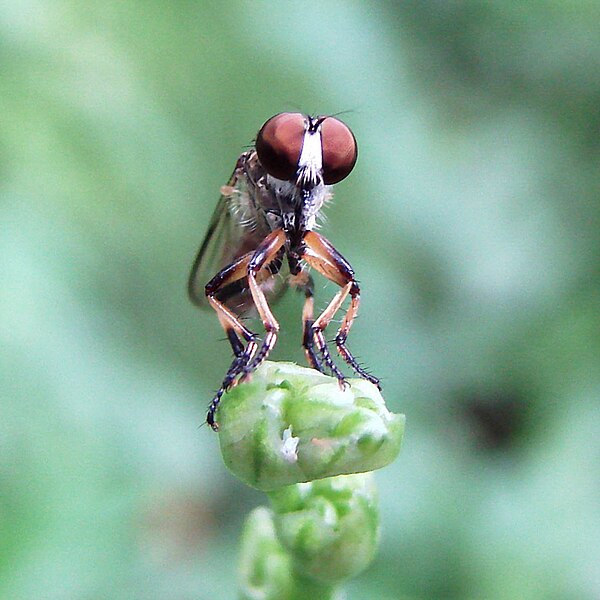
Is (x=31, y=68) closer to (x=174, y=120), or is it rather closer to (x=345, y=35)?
(x=174, y=120)

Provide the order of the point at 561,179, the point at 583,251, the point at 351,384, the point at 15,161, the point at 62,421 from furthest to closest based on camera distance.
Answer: the point at 561,179
the point at 583,251
the point at 15,161
the point at 62,421
the point at 351,384

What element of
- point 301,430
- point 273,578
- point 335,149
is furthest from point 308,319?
point 301,430

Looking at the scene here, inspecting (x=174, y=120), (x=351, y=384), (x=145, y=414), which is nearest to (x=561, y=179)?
(x=174, y=120)

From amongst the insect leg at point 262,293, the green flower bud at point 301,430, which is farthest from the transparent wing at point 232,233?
the green flower bud at point 301,430

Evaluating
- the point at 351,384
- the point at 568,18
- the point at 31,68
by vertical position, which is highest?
the point at 568,18

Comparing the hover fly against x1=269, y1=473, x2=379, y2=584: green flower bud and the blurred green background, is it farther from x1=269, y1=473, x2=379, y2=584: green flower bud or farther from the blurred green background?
the blurred green background

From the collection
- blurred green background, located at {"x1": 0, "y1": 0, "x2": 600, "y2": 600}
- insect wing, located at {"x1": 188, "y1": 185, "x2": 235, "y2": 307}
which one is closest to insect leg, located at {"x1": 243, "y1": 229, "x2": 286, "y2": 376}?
insect wing, located at {"x1": 188, "y1": 185, "x2": 235, "y2": 307}

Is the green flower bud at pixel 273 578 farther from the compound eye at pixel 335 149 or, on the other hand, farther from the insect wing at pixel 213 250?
the insect wing at pixel 213 250
